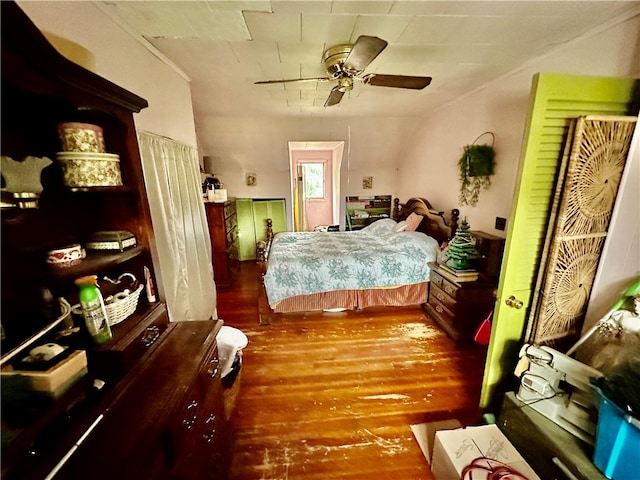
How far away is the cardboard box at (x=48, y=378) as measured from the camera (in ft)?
2.43

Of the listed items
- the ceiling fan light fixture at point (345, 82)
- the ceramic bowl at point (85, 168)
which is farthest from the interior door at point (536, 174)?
the ceramic bowl at point (85, 168)

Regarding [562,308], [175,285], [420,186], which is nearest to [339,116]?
[420,186]

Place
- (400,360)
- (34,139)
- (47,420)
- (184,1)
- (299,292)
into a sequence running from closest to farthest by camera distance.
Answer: (47,420) < (34,139) < (184,1) < (400,360) < (299,292)

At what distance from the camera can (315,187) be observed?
665 centimetres

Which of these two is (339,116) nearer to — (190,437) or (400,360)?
(400,360)

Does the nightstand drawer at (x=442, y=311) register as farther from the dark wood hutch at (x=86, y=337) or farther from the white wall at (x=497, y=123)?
the dark wood hutch at (x=86, y=337)

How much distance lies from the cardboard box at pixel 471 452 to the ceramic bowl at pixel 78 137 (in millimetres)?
2109

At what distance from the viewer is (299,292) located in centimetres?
286

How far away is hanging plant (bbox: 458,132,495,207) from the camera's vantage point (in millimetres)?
2623

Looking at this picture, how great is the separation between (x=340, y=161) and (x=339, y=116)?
1081mm

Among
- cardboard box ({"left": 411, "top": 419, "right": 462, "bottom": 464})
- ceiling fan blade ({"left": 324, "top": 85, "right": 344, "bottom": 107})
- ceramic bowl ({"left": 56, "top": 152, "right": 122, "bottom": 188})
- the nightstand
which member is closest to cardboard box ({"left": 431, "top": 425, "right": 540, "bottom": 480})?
cardboard box ({"left": 411, "top": 419, "right": 462, "bottom": 464})

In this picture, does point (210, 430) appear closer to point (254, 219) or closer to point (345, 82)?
point (345, 82)

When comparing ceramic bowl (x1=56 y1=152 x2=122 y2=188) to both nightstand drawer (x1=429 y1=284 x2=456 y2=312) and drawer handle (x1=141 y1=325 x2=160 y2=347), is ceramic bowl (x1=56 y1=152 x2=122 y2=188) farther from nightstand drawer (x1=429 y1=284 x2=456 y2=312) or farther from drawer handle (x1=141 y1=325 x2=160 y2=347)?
nightstand drawer (x1=429 y1=284 x2=456 y2=312)

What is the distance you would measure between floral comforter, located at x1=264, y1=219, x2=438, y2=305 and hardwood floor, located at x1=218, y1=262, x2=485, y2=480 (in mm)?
383
